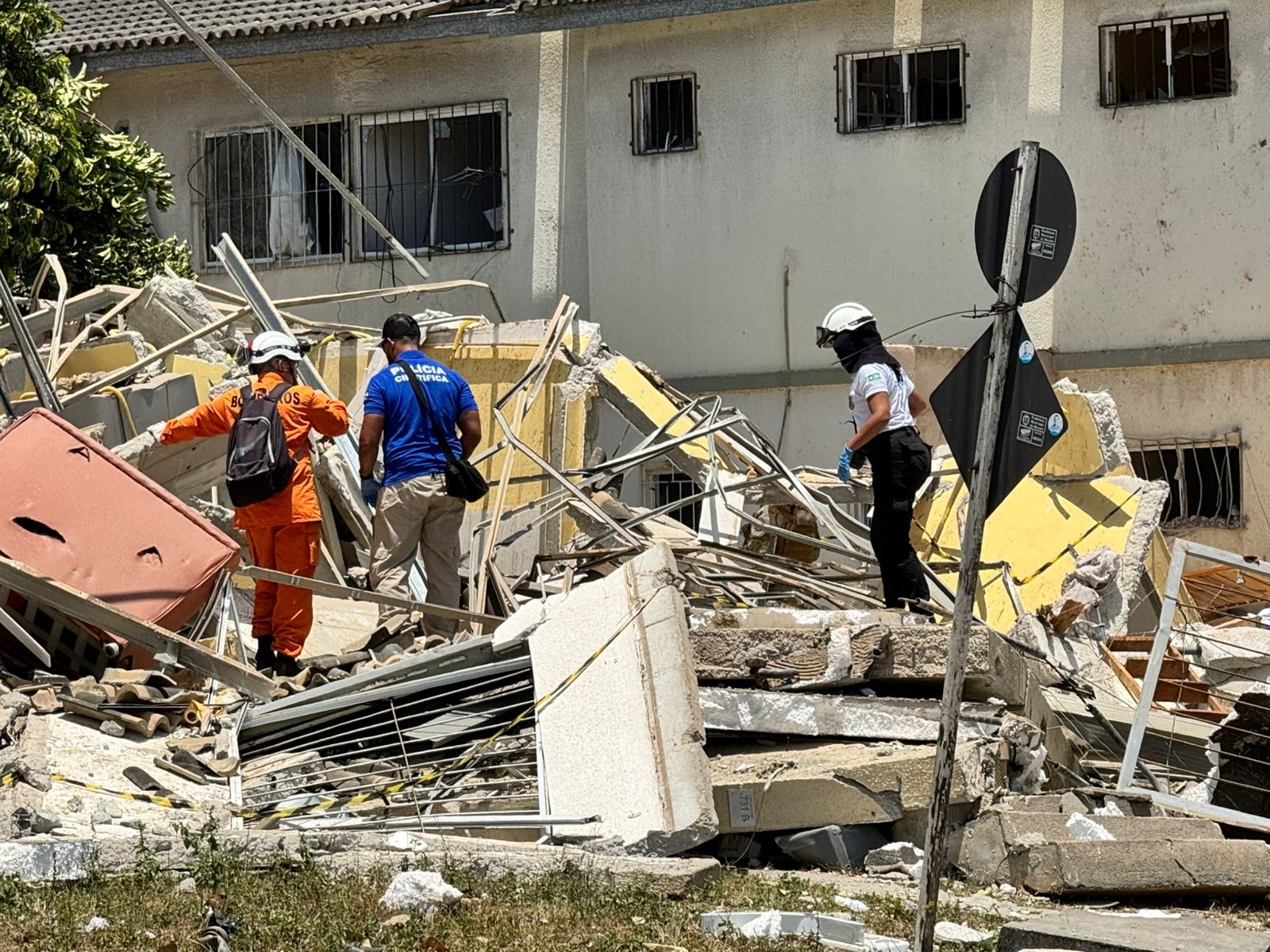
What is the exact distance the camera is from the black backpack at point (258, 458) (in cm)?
896

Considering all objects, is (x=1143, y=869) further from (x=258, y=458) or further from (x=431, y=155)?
(x=431, y=155)

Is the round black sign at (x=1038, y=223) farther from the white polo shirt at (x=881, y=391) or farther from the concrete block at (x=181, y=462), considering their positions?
the concrete block at (x=181, y=462)

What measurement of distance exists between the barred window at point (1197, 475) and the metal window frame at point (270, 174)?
7676mm

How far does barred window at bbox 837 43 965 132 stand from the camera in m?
16.9

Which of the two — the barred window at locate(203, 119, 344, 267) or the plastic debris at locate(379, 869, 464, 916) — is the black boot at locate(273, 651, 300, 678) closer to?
the plastic debris at locate(379, 869, 464, 916)

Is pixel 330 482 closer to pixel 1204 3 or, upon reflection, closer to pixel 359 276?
pixel 359 276

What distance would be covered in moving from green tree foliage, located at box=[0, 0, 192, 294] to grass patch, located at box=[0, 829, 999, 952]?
11.1 meters

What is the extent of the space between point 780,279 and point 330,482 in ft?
22.4

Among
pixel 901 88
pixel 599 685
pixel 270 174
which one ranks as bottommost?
pixel 599 685

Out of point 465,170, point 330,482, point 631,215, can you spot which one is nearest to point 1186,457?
point 631,215

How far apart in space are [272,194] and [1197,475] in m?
9.06

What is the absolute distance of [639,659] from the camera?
24.1 ft

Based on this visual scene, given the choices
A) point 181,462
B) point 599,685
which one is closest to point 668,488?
point 181,462

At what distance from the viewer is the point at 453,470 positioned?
9641 mm
